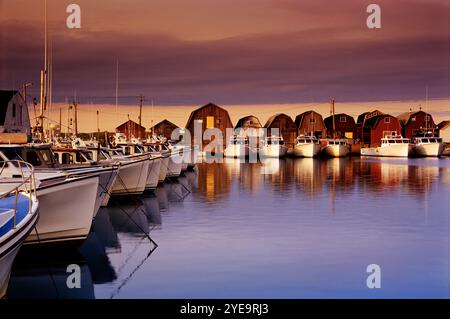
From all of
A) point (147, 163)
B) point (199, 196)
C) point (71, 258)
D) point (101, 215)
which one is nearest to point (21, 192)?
point (71, 258)

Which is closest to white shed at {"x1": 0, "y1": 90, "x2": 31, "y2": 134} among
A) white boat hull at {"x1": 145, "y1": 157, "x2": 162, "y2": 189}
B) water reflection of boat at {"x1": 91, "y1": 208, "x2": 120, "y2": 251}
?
white boat hull at {"x1": 145, "y1": 157, "x2": 162, "y2": 189}

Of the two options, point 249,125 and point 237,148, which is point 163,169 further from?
point 249,125

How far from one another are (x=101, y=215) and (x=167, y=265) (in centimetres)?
1287

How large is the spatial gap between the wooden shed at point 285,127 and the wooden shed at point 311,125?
148 centimetres

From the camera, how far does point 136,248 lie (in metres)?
24.1

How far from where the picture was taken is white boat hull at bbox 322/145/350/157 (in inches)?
5015

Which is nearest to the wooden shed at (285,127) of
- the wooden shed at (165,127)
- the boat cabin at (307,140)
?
the boat cabin at (307,140)

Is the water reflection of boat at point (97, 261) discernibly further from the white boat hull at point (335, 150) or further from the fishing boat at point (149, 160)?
the white boat hull at point (335, 150)

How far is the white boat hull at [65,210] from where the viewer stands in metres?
20.4

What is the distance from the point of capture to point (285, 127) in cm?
14862

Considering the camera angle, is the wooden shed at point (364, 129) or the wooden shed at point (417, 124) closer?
the wooden shed at point (364, 129)

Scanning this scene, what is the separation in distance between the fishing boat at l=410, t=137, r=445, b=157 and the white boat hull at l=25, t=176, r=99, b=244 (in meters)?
117

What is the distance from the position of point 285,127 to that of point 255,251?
415ft
